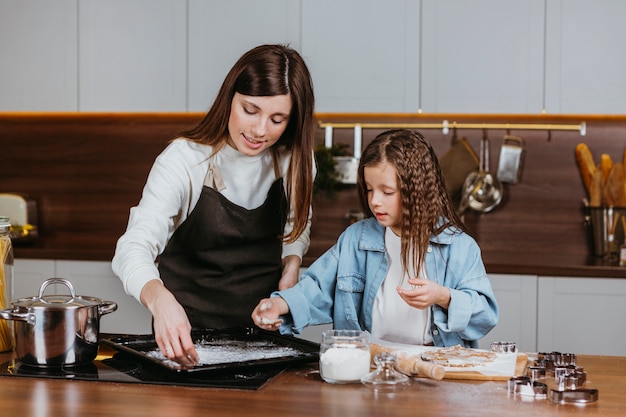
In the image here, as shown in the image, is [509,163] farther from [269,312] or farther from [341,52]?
[269,312]

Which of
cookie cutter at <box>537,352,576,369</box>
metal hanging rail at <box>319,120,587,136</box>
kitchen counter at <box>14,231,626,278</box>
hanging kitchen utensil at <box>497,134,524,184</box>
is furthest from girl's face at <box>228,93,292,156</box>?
hanging kitchen utensil at <box>497,134,524,184</box>

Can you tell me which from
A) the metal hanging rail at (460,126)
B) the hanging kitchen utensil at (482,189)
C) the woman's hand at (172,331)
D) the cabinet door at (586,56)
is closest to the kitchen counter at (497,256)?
the hanging kitchen utensil at (482,189)

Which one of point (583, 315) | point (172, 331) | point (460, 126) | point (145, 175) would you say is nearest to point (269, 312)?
point (172, 331)

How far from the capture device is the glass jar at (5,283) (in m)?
1.61

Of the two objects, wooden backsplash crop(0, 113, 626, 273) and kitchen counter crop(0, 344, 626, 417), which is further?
wooden backsplash crop(0, 113, 626, 273)

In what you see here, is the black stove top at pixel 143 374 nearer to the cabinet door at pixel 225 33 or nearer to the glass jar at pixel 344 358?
the glass jar at pixel 344 358

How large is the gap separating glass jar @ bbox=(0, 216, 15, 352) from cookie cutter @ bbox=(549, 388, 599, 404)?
1.04 m

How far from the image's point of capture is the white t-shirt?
5.94ft

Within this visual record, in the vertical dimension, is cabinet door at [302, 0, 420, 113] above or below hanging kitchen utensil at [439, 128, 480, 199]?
above

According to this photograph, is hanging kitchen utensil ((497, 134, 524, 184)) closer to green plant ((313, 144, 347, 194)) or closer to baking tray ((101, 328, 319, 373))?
green plant ((313, 144, 347, 194))

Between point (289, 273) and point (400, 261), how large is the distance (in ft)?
0.97

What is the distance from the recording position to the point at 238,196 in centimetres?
204

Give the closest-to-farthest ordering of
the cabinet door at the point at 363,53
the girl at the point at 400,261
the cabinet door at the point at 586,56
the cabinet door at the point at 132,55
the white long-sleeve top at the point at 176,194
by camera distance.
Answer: the white long-sleeve top at the point at 176,194
the girl at the point at 400,261
the cabinet door at the point at 586,56
the cabinet door at the point at 363,53
the cabinet door at the point at 132,55

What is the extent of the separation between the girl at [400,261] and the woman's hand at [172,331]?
374mm
